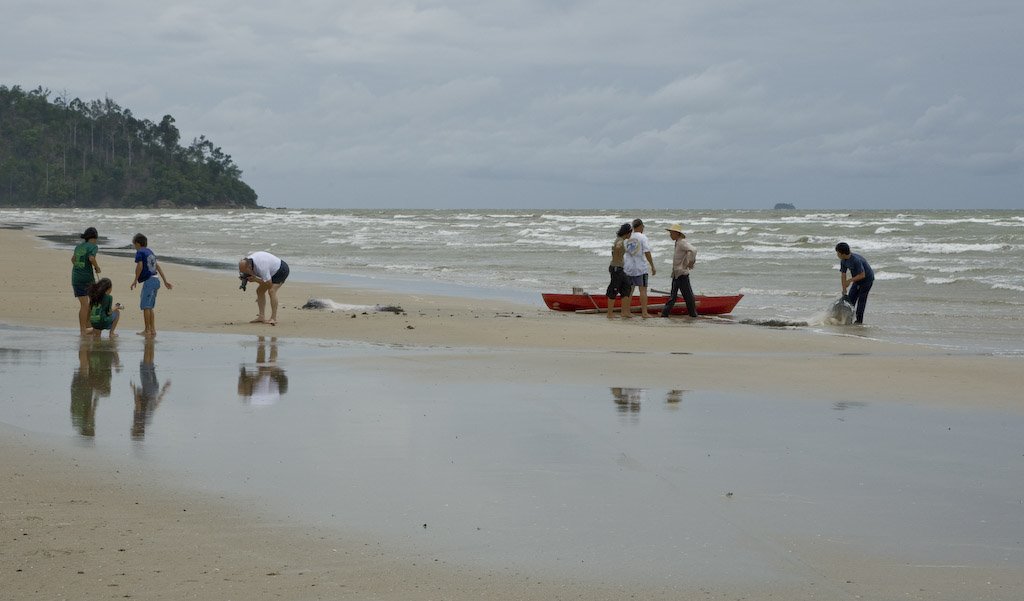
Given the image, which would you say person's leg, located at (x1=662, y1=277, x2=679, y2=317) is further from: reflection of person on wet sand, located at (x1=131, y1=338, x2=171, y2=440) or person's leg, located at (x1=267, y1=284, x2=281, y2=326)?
reflection of person on wet sand, located at (x1=131, y1=338, x2=171, y2=440)

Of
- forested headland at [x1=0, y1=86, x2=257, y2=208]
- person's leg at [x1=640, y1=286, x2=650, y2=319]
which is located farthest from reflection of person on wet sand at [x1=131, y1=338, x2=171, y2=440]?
forested headland at [x1=0, y1=86, x2=257, y2=208]

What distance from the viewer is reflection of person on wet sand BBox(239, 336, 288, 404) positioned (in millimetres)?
8305

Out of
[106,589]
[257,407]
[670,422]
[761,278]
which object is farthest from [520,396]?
[761,278]

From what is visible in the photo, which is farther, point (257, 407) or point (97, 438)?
point (257, 407)

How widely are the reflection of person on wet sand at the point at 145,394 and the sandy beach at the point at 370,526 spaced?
0.59m

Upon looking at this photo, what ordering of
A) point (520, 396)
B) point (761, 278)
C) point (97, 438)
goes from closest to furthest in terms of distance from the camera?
point (97, 438)
point (520, 396)
point (761, 278)

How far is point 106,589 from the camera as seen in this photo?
4137 millimetres

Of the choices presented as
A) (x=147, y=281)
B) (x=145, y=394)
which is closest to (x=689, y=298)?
(x=147, y=281)

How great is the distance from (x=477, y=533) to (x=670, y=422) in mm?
2941

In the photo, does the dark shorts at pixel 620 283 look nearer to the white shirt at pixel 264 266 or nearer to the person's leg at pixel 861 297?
the person's leg at pixel 861 297

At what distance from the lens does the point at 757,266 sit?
3025 cm

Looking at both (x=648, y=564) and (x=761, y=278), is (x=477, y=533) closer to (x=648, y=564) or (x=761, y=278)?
(x=648, y=564)

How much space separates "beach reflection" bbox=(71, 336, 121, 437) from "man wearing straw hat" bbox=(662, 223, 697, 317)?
7.68m

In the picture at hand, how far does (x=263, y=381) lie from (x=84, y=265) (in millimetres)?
4505
